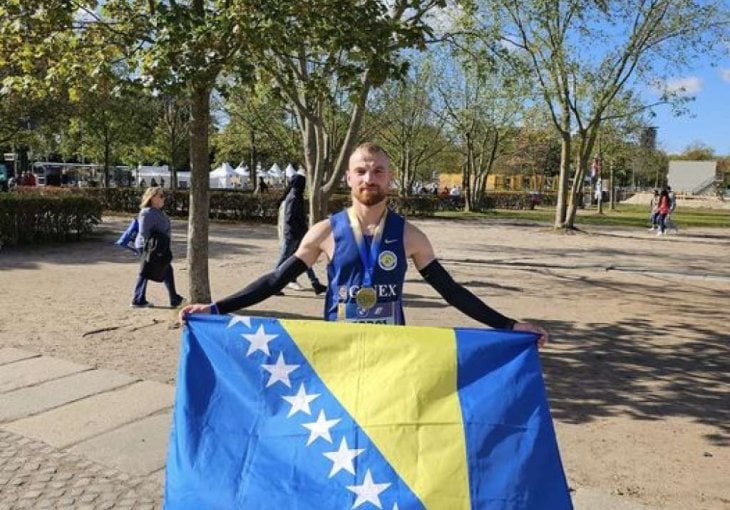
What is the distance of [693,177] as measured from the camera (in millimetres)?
82375

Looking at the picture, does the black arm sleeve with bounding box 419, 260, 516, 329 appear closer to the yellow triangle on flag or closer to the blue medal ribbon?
the yellow triangle on flag

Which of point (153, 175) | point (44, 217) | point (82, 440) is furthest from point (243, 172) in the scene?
point (82, 440)

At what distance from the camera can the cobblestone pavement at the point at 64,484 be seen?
3955mm

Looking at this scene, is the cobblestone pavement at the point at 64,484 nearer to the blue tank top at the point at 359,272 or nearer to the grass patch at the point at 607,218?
the blue tank top at the point at 359,272

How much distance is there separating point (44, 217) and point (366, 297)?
15721mm

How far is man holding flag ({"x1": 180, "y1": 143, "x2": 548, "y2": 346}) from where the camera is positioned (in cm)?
337

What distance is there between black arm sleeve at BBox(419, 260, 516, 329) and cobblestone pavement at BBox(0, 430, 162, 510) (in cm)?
204

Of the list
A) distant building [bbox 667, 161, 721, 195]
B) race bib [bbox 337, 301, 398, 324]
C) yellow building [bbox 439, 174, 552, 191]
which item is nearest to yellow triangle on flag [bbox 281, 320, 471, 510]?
race bib [bbox 337, 301, 398, 324]

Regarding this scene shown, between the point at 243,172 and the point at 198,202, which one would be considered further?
the point at 243,172

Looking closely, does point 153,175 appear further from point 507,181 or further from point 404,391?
point 404,391

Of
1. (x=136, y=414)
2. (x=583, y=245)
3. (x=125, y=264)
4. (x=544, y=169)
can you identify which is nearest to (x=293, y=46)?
(x=136, y=414)

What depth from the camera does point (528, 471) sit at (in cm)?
299

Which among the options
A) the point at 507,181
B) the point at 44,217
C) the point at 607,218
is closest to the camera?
the point at 44,217

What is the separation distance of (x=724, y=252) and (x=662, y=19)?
9.16 metres
